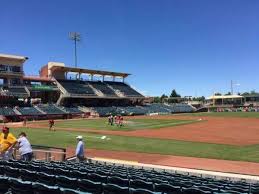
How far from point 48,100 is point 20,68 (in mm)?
12006

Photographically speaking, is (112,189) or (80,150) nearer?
(112,189)

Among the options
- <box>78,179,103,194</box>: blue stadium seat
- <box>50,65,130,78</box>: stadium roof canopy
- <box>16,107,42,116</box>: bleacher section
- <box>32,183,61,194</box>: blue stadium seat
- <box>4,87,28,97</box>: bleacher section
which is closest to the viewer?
<box>32,183,61,194</box>: blue stadium seat

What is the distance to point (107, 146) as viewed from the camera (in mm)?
29297

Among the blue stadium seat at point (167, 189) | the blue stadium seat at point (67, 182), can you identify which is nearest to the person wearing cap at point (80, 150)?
the blue stadium seat at point (67, 182)

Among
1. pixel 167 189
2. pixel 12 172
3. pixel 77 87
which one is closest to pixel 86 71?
pixel 77 87

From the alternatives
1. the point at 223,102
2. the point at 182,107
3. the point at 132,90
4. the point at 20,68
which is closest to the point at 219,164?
the point at 20,68

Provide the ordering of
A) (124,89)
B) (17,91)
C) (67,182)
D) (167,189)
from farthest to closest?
(124,89), (17,91), (67,182), (167,189)

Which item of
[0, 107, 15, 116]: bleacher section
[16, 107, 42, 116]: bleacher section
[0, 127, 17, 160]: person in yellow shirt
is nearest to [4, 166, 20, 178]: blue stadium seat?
[0, 127, 17, 160]: person in yellow shirt

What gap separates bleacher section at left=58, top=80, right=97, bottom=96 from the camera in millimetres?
87537

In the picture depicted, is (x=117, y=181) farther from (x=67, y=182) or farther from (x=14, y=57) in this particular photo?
(x=14, y=57)

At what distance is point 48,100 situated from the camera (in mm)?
86625

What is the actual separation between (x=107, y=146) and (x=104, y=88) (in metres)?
70.5

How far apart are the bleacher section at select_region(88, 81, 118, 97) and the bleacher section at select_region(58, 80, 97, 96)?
287cm

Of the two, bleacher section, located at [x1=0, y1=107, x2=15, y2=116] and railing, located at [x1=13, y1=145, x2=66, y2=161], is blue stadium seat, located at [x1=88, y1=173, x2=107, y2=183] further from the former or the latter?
bleacher section, located at [x1=0, y1=107, x2=15, y2=116]
